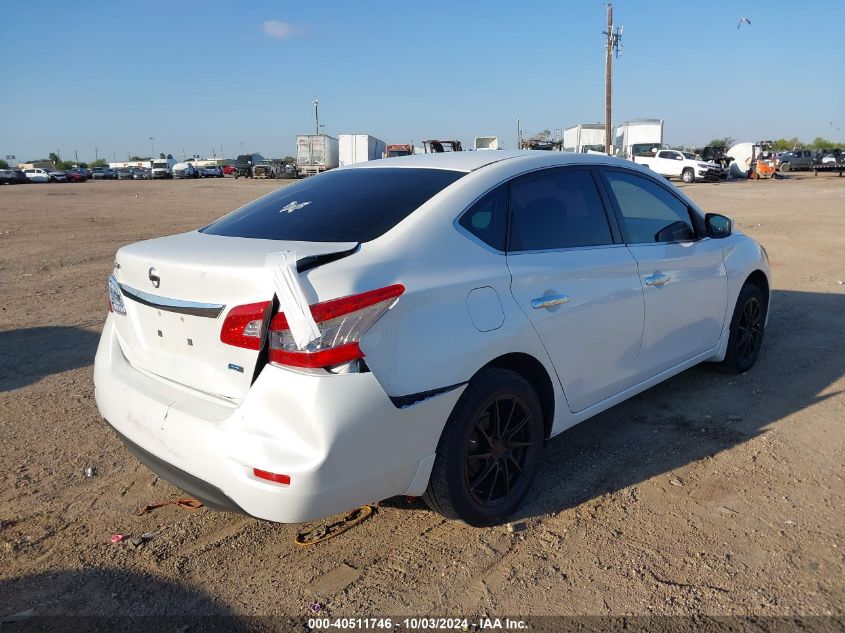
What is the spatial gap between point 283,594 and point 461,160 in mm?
2265

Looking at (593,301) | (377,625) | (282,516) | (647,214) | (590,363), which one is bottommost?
(377,625)

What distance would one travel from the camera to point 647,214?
4.29 m

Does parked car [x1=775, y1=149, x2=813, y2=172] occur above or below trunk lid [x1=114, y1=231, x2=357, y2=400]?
above

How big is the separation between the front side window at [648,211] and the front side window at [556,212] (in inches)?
9.0

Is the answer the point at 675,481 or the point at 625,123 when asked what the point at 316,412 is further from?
the point at 625,123

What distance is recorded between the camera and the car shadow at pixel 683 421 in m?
3.63

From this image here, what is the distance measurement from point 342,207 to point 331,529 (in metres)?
1.52

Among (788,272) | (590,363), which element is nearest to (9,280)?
(590,363)

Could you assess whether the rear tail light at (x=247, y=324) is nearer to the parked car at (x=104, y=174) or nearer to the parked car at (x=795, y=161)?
the parked car at (x=795, y=161)

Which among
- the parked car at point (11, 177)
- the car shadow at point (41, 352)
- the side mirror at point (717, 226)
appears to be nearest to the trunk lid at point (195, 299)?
the car shadow at point (41, 352)

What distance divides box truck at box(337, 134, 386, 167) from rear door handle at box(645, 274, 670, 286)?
148ft

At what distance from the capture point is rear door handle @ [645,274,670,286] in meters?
3.91

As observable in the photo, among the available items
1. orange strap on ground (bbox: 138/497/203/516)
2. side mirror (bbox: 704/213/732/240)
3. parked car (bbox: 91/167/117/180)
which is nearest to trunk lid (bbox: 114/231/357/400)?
orange strap on ground (bbox: 138/497/203/516)

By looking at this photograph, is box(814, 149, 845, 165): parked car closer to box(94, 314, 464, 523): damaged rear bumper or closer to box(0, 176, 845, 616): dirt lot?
box(0, 176, 845, 616): dirt lot
